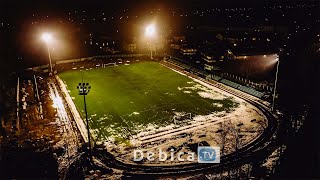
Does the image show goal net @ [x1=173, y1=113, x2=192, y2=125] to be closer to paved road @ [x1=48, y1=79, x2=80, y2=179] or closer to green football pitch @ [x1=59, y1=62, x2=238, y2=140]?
green football pitch @ [x1=59, y1=62, x2=238, y2=140]

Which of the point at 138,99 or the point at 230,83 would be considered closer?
the point at 138,99

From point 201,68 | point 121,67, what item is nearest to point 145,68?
point 121,67

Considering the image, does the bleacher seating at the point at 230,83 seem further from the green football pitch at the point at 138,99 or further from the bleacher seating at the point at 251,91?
the green football pitch at the point at 138,99

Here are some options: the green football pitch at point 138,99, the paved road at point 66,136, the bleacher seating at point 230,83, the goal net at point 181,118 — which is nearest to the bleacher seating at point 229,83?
the bleacher seating at point 230,83

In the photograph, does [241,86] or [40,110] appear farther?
[241,86]

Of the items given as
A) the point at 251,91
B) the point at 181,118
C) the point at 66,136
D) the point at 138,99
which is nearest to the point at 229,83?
the point at 251,91

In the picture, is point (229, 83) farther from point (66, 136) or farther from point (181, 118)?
point (66, 136)

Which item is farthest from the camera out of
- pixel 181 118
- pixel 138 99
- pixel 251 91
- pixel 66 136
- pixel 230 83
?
pixel 230 83

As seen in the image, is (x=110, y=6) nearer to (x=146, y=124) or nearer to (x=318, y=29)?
(x=318, y=29)
